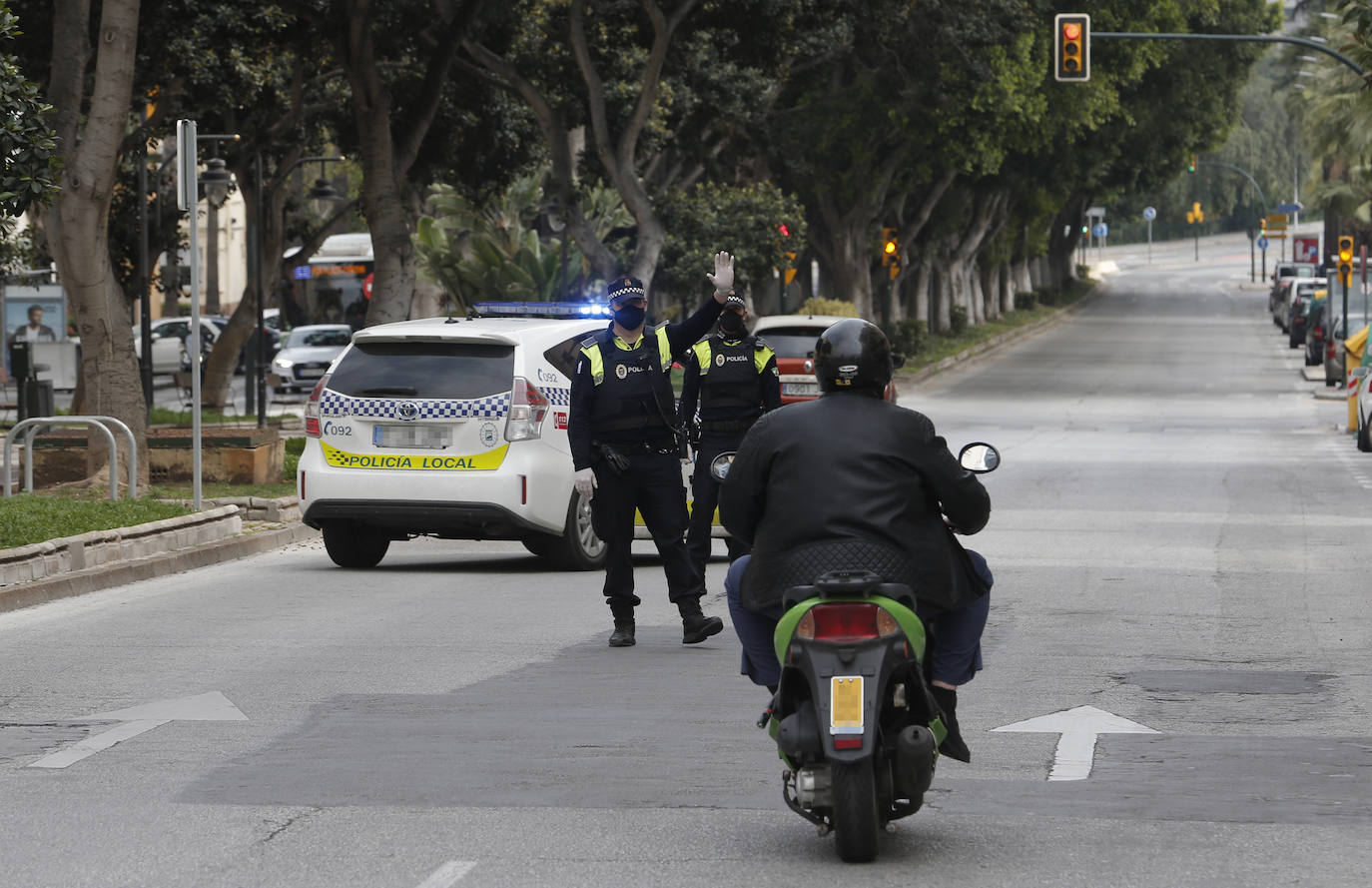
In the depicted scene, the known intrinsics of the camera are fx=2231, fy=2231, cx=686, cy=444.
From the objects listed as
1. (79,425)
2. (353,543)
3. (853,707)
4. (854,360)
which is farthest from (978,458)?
(79,425)

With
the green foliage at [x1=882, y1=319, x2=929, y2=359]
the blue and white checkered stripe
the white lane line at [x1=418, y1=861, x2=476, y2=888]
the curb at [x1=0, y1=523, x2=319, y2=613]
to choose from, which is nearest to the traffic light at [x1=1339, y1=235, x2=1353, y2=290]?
the green foliage at [x1=882, y1=319, x2=929, y2=359]

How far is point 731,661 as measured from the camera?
34.0 feet

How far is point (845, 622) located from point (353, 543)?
30.1ft

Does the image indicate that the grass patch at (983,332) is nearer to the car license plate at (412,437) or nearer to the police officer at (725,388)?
the car license plate at (412,437)

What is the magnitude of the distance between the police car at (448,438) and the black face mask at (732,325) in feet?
6.43

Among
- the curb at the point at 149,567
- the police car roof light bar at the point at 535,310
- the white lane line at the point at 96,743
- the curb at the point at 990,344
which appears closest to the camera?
the white lane line at the point at 96,743

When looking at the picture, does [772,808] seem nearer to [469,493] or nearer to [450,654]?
[450,654]

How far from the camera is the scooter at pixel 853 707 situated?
6.00m

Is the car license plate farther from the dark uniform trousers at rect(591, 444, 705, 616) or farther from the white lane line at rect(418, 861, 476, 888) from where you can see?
the white lane line at rect(418, 861, 476, 888)

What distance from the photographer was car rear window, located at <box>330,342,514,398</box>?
46.2 ft

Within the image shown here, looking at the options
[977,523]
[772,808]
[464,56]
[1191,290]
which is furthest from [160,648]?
[1191,290]

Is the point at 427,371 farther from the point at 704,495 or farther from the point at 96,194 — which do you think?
the point at 96,194

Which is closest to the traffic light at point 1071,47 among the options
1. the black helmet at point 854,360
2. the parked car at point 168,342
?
the parked car at point 168,342

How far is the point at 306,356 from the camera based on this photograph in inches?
1795
